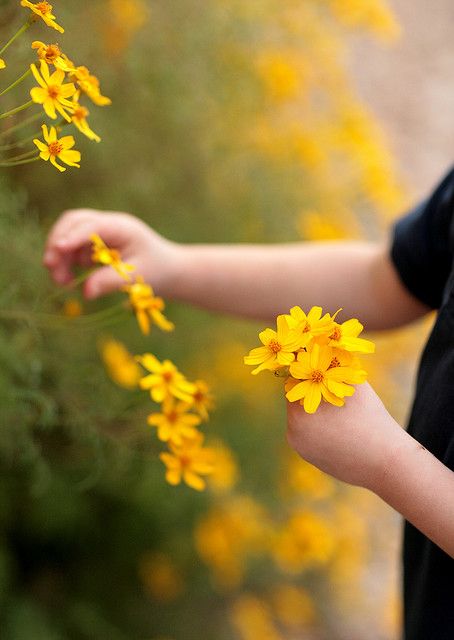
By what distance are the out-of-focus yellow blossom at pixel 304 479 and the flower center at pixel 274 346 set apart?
3.19 ft

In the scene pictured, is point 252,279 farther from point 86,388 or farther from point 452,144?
point 452,144

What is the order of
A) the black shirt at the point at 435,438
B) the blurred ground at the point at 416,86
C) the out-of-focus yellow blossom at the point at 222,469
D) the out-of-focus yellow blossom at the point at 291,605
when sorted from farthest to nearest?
the blurred ground at the point at 416,86 < the out-of-focus yellow blossom at the point at 291,605 < the out-of-focus yellow blossom at the point at 222,469 < the black shirt at the point at 435,438

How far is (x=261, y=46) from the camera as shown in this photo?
4.57ft

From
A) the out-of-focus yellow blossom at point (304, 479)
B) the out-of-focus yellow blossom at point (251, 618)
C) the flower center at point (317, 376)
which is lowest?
the out-of-focus yellow blossom at point (251, 618)

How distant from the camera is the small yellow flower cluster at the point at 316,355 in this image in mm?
475

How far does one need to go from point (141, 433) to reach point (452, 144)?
2.08 m

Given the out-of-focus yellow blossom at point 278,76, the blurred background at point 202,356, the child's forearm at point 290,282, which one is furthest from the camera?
the out-of-focus yellow blossom at point 278,76

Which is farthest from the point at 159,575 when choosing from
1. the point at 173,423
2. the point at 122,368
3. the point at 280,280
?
the point at 173,423

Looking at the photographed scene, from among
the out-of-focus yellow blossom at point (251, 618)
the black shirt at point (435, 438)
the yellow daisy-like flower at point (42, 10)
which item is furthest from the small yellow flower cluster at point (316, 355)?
the out-of-focus yellow blossom at point (251, 618)

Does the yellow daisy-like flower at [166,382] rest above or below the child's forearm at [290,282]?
below

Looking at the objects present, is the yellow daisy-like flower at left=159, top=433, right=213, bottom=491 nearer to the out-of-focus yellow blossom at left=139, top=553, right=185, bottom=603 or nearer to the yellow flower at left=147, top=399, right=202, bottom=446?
the yellow flower at left=147, top=399, right=202, bottom=446

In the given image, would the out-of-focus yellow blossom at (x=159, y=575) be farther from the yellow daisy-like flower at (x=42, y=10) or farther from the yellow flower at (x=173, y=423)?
the yellow daisy-like flower at (x=42, y=10)

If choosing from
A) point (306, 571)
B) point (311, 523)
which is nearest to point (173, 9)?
point (311, 523)

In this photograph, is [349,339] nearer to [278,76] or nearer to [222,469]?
[222,469]
